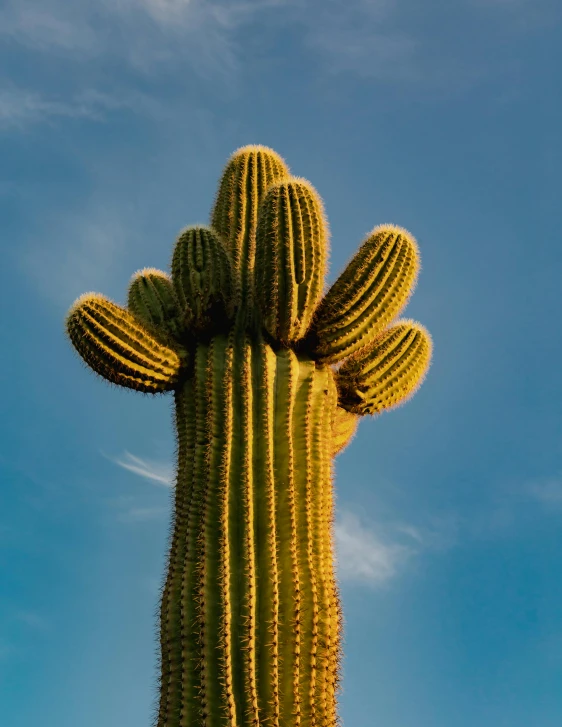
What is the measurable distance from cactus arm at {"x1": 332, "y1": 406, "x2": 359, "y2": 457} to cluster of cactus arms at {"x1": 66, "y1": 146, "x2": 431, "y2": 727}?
0.02 metres

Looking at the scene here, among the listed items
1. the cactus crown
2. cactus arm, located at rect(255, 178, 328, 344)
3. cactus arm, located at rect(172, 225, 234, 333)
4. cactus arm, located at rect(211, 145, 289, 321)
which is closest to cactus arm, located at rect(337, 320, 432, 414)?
the cactus crown

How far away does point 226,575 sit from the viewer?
191 inches

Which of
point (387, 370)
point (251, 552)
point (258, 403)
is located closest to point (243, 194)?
point (387, 370)

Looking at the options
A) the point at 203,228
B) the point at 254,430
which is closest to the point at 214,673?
the point at 254,430

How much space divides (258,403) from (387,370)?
57.1 inches

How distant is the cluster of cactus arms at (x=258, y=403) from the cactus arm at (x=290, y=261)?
0.04ft

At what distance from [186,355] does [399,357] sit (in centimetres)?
178

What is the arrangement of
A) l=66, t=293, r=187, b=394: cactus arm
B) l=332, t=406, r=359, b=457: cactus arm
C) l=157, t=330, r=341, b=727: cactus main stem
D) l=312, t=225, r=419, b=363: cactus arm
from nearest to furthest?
l=157, t=330, r=341, b=727: cactus main stem < l=66, t=293, r=187, b=394: cactus arm < l=312, t=225, r=419, b=363: cactus arm < l=332, t=406, r=359, b=457: cactus arm

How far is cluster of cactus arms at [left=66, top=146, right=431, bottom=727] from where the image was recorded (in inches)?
184

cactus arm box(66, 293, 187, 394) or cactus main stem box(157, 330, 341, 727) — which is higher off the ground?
cactus arm box(66, 293, 187, 394)

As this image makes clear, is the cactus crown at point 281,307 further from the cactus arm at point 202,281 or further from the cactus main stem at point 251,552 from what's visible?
the cactus main stem at point 251,552

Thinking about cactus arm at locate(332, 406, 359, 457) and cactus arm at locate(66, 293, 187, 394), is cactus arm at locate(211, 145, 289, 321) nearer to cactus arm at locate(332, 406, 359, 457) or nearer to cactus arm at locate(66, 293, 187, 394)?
cactus arm at locate(66, 293, 187, 394)

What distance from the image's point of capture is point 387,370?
6691mm

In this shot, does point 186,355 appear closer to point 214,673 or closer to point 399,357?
point 399,357
